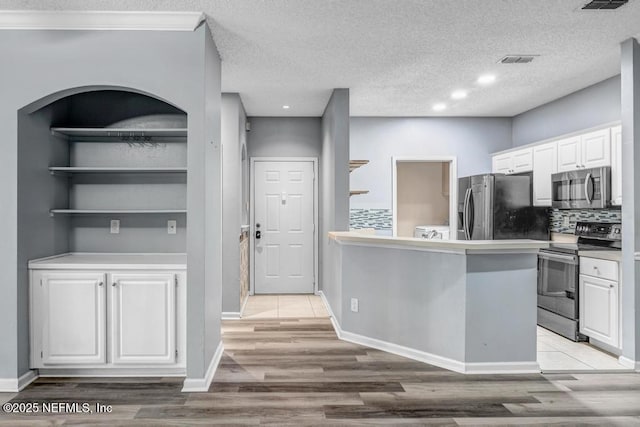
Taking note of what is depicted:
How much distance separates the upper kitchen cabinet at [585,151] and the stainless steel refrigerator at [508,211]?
56 centimetres

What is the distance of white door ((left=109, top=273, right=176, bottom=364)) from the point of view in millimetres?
3189

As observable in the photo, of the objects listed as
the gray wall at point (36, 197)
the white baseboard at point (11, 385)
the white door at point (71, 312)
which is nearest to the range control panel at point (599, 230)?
the white door at point (71, 312)

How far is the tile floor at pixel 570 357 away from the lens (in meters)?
3.52

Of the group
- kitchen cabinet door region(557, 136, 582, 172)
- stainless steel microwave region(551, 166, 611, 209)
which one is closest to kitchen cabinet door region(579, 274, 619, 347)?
stainless steel microwave region(551, 166, 611, 209)

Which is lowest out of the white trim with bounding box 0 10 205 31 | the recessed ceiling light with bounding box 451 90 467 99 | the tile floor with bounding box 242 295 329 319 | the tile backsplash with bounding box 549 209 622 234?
the tile floor with bounding box 242 295 329 319

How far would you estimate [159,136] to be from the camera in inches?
146

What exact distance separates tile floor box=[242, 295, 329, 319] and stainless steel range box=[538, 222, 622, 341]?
236 centimetres

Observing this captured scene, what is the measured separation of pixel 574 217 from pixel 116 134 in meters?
4.77

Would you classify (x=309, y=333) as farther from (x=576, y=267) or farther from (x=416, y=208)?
(x=416, y=208)

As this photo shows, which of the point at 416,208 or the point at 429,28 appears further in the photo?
the point at 416,208

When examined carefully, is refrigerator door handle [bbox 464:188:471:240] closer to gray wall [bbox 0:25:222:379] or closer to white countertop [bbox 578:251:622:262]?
white countertop [bbox 578:251:622:262]

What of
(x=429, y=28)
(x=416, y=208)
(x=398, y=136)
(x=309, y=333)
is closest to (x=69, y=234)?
(x=309, y=333)

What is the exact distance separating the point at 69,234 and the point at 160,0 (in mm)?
2050

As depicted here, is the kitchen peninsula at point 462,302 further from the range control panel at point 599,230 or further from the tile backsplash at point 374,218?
the tile backsplash at point 374,218
